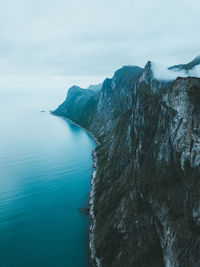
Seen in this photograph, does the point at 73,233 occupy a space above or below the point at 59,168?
below

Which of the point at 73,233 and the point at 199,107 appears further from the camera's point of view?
the point at 73,233

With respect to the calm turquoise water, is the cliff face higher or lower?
higher

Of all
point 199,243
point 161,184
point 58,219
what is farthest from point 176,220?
point 58,219

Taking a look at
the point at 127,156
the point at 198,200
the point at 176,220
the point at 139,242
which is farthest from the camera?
the point at 127,156

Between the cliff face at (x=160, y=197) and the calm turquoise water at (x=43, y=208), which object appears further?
the calm turquoise water at (x=43, y=208)

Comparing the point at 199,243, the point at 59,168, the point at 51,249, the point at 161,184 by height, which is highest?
the point at 161,184

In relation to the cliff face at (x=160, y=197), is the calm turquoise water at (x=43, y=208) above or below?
below

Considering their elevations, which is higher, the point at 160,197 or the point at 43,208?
the point at 160,197

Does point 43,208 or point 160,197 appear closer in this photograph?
point 160,197

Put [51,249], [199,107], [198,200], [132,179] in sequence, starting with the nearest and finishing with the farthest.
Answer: [198,200]
[199,107]
[51,249]
[132,179]

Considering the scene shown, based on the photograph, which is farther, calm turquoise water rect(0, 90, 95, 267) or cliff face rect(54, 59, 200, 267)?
calm turquoise water rect(0, 90, 95, 267)

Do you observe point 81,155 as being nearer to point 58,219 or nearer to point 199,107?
point 58,219
